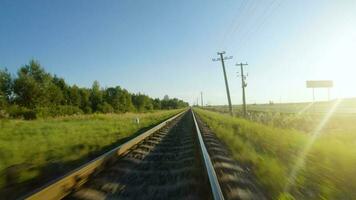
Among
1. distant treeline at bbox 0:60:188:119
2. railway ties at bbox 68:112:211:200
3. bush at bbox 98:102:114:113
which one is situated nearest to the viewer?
railway ties at bbox 68:112:211:200

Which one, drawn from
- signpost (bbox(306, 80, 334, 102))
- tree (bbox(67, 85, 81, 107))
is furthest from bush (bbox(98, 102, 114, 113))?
signpost (bbox(306, 80, 334, 102))

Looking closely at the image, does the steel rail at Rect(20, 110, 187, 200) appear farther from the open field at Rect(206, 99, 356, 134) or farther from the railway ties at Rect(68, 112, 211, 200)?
the open field at Rect(206, 99, 356, 134)

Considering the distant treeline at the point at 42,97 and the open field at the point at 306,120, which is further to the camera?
the distant treeline at the point at 42,97

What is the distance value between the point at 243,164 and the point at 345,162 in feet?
10.4

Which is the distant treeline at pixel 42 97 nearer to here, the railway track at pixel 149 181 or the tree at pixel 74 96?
the tree at pixel 74 96

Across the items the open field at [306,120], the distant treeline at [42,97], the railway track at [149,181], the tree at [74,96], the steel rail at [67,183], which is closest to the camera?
the steel rail at [67,183]

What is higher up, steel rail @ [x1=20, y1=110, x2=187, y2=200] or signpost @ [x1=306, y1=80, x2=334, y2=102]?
signpost @ [x1=306, y1=80, x2=334, y2=102]

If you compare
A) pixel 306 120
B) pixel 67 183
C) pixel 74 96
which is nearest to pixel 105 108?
pixel 74 96

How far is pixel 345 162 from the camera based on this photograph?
9.05 meters

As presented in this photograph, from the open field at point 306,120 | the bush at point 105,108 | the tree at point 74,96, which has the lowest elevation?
the open field at point 306,120

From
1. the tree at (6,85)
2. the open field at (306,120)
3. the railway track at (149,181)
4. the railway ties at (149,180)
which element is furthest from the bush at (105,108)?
the railway track at (149,181)

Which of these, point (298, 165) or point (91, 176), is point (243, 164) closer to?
point (298, 165)

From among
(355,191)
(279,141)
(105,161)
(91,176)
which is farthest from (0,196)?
(279,141)

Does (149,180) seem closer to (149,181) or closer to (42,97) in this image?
(149,181)
